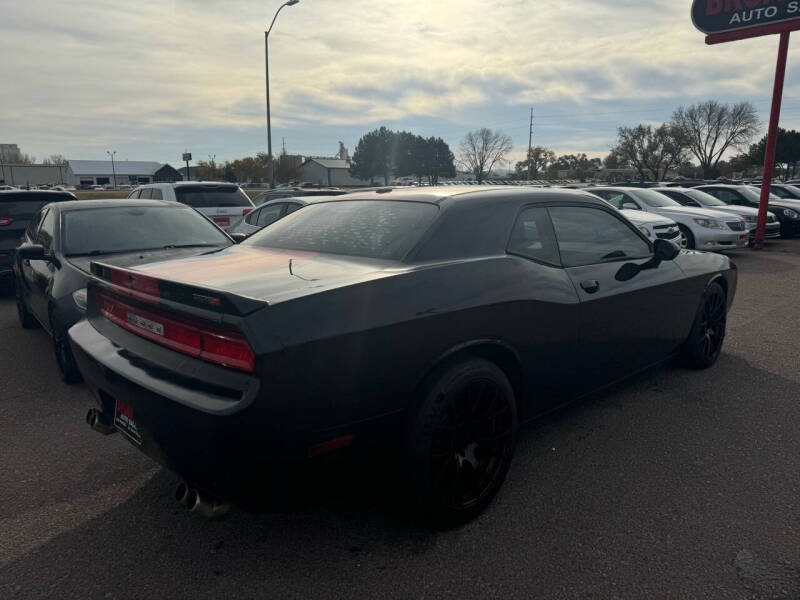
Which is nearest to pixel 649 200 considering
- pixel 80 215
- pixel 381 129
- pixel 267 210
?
pixel 267 210

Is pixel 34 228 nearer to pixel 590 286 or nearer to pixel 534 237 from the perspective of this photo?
pixel 534 237

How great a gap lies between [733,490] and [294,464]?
2233 mm

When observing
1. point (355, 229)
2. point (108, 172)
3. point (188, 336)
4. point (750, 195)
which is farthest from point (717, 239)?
point (108, 172)

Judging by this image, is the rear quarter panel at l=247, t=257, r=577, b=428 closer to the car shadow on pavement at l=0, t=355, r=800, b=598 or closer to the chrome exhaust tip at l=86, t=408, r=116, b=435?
the car shadow on pavement at l=0, t=355, r=800, b=598

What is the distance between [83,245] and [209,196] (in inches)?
198

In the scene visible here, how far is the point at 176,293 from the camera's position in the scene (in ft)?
6.78

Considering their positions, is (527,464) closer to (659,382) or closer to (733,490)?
(733,490)

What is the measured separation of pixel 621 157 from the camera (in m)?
72.1

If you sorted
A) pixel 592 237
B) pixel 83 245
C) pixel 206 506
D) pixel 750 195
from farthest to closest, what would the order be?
pixel 750 195 → pixel 83 245 → pixel 592 237 → pixel 206 506

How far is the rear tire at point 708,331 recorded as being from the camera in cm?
421

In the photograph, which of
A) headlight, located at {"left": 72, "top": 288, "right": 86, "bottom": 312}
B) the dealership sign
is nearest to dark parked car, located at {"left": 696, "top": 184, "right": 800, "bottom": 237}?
the dealership sign

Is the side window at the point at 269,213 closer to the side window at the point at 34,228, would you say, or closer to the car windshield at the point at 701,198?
the side window at the point at 34,228

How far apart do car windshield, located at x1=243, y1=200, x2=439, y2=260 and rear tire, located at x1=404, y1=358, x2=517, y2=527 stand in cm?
66

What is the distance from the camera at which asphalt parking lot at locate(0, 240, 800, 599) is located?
6.75 ft
